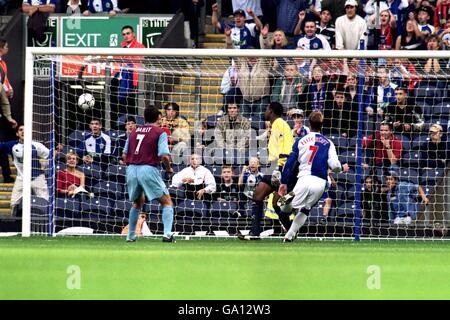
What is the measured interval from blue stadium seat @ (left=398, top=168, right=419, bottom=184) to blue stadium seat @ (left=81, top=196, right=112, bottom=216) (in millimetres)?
4739

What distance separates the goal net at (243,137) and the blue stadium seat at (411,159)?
0.02 meters

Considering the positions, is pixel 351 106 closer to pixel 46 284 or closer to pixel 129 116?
pixel 129 116

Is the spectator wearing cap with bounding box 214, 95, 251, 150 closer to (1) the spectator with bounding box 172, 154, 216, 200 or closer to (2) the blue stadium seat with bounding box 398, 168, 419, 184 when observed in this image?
(1) the spectator with bounding box 172, 154, 216, 200

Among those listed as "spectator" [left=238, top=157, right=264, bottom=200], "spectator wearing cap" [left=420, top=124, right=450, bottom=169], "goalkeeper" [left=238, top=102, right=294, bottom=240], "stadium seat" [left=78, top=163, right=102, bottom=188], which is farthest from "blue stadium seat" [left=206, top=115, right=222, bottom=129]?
"spectator wearing cap" [left=420, top=124, right=450, bottom=169]

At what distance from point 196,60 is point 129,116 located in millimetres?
1444

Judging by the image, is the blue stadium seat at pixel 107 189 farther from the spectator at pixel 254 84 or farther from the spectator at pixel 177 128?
the spectator at pixel 254 84

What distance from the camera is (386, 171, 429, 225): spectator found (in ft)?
63.8

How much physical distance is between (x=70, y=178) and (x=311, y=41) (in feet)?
18.3

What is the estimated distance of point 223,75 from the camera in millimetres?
Result: 20141

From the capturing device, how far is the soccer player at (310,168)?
16.6 meters

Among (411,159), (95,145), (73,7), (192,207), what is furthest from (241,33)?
(411,159)

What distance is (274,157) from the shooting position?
1856cm

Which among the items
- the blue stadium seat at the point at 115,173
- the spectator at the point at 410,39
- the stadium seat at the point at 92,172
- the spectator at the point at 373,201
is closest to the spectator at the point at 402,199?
the spectator at the point at 373,201
